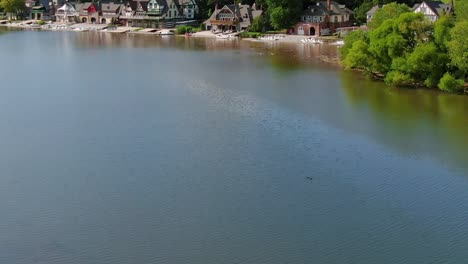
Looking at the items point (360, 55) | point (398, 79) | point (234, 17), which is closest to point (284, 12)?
point (234, 17)

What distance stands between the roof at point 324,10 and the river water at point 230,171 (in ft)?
58.7

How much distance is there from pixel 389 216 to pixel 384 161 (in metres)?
3.34

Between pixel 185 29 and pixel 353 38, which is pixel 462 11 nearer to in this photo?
pixel 353 38

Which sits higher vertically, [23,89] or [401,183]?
[23,89]

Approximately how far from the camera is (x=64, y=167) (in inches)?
598

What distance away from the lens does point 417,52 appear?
2302cm

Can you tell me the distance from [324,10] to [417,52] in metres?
21.3

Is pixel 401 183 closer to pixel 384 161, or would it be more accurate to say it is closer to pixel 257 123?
pixel 384 161

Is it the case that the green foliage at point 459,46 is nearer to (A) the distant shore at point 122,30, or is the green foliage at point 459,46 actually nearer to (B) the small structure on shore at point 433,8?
(B) the small structure on shore at point 433,8

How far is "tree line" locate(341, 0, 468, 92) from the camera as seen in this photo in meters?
22.5

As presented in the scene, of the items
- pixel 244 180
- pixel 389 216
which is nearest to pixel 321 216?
pixel 389 216

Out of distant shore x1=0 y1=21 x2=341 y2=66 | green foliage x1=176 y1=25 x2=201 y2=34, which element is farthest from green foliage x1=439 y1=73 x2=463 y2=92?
green foliage x1=176 y1=25 x2=201 y2=34

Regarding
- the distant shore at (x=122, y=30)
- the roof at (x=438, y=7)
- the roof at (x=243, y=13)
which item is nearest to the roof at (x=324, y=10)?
the distant shore at (x=122, y=30)

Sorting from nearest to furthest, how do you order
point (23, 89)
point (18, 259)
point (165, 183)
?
point (18, 259)
point (165, 183)
point (23, 89)
